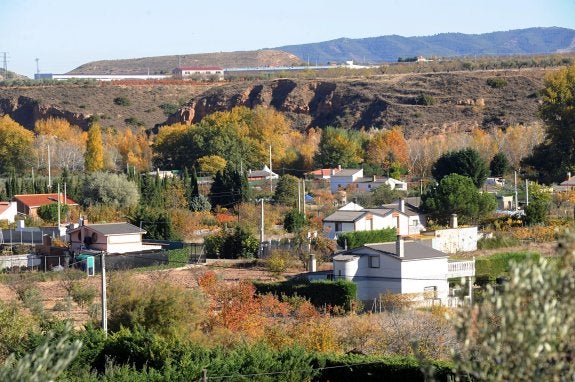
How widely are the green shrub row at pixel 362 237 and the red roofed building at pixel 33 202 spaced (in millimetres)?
17161

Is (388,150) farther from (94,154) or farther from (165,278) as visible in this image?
(165,278)

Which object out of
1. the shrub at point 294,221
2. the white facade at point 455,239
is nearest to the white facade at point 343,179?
the shrub at point 294,221

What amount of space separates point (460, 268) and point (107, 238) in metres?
13.4

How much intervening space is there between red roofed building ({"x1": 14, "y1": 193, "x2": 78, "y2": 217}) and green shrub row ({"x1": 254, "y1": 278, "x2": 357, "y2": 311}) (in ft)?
74.7

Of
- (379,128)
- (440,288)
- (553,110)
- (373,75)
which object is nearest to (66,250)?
(440,288)

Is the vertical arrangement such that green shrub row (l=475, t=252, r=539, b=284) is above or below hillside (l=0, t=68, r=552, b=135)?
below

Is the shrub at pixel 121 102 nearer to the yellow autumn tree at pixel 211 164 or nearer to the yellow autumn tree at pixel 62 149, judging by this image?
the yellow autumn tree at pixel 62 149

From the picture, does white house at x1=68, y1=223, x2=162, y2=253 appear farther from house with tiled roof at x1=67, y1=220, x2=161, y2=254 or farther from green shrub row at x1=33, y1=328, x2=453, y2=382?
green shrub row at x1=33, y1=328, x2=453, y2=382

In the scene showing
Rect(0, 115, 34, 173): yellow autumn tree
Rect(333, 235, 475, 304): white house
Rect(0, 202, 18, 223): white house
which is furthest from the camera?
Rect(0, 115, 34, 173): yellow autumn tree

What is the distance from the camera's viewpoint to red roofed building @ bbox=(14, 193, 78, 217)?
5209 centimetres

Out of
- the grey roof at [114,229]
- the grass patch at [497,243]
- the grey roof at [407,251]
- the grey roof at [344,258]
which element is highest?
the grey roof at [407,251]

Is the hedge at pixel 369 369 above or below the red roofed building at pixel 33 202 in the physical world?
above

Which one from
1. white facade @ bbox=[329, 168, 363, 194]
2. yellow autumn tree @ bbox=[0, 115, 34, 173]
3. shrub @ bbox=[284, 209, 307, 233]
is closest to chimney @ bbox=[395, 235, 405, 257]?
shrub @ bbox=[284, 209, 307, 233]

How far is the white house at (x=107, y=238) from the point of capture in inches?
1572
